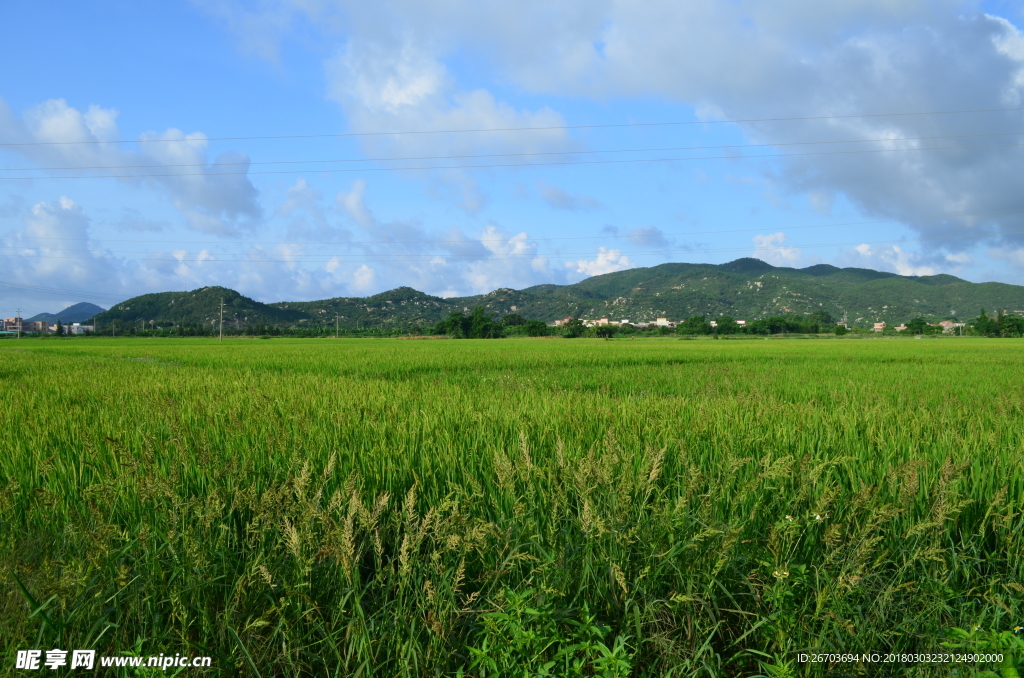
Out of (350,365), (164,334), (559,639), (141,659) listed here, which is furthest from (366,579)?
(164,334)

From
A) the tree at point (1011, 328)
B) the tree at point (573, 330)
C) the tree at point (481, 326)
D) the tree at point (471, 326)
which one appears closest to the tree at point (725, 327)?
the tree at point (573, 330)

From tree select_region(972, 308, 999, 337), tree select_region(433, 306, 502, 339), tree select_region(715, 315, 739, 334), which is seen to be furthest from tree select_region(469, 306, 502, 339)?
tree select_region(972, 308, 999, 337)

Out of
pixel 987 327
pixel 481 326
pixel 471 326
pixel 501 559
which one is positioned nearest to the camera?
pixel 501 559

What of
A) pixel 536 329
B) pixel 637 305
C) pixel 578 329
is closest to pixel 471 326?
pixel 536 329

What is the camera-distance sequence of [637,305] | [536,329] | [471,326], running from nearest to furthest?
[471,326]
[536,329]
[637,305]

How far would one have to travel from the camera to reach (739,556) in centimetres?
205

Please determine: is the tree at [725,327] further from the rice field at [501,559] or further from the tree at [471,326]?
the rice field at [501,559]

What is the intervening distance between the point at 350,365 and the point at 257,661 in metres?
11.8

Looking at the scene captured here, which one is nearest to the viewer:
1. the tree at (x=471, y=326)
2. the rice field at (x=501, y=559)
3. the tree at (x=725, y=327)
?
the rice field at (x=501, y=559)

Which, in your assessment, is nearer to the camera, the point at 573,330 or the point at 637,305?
the point at 573,330

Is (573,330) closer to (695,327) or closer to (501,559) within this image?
(695,327)

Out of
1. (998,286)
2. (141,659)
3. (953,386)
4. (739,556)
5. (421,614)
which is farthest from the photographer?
(998,286)

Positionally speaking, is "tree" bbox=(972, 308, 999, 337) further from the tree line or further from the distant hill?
the distant hill

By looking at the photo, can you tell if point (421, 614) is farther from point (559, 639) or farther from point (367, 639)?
point (559, 639)
